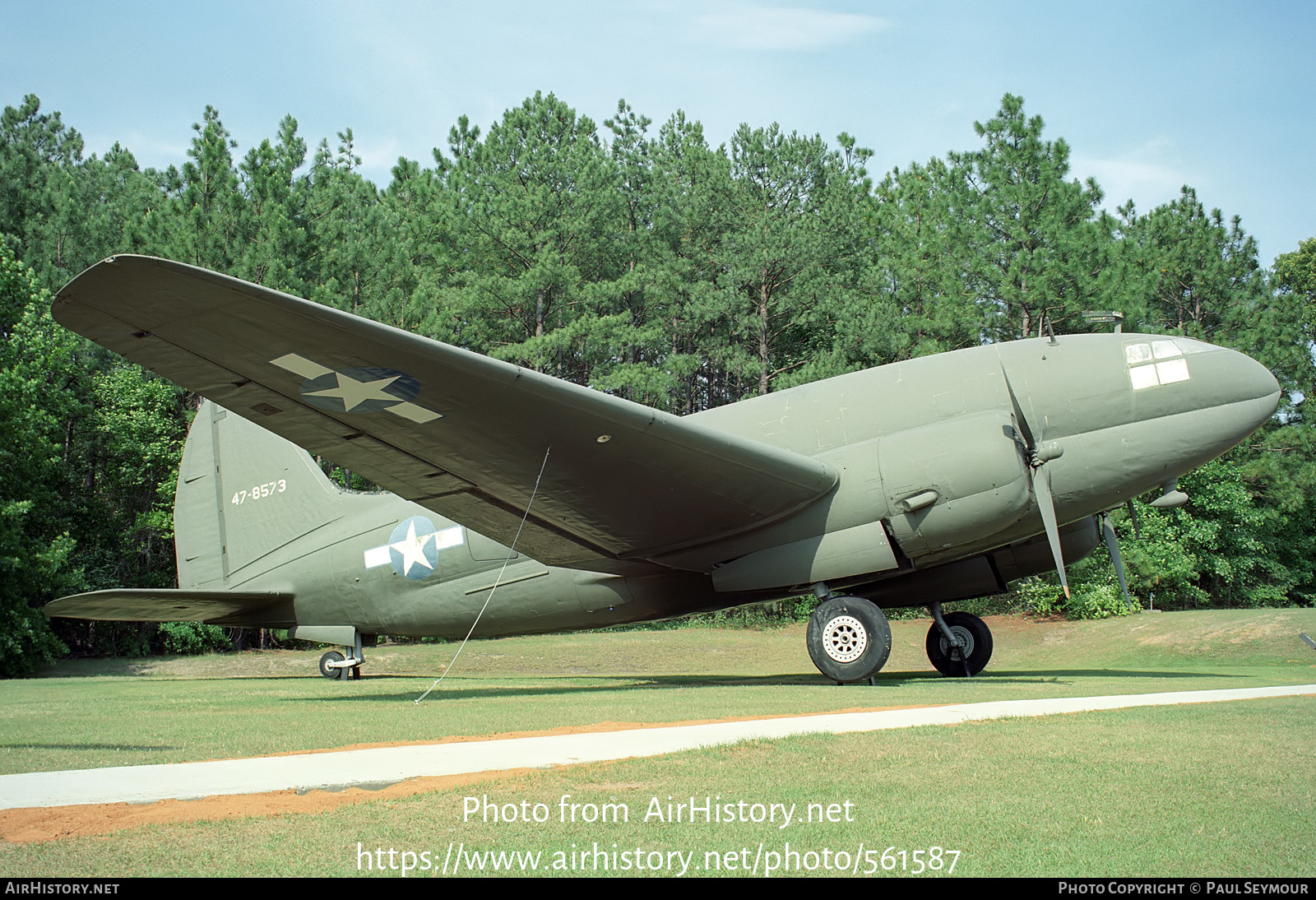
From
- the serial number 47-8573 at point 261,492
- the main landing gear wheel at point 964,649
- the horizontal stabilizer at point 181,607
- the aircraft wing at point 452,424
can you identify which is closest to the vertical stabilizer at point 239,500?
the serial number 47-8573 at point 261,492

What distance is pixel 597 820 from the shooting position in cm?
434

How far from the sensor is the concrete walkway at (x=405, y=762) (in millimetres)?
5105

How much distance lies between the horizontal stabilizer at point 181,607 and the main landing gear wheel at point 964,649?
1059 cm

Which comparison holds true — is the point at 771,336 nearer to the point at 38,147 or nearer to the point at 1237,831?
the point at 38,147

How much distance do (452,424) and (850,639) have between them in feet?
17.8

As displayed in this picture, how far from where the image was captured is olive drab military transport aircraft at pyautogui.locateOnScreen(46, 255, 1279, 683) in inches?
344

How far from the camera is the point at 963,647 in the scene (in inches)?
578

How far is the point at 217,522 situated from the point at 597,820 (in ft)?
46.9

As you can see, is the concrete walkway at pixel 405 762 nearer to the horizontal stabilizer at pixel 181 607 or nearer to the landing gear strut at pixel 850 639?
the landing gear strut at pixel 850 639

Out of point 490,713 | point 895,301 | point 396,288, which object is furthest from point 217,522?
point 895,301

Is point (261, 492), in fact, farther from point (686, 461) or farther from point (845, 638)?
point (845, 638)

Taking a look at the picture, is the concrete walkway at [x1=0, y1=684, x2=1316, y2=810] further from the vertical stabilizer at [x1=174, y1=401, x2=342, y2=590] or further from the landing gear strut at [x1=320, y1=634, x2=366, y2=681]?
the vertical stabilizer at [x1=174, y1=401, x2=342, y2=590]

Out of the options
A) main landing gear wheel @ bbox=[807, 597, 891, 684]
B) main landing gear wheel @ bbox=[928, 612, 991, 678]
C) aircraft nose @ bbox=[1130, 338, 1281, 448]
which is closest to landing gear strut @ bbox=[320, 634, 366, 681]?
main landing gear wheel @ bbox=[807, 597, 891, 684]

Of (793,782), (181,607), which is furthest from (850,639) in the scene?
(181,607)
